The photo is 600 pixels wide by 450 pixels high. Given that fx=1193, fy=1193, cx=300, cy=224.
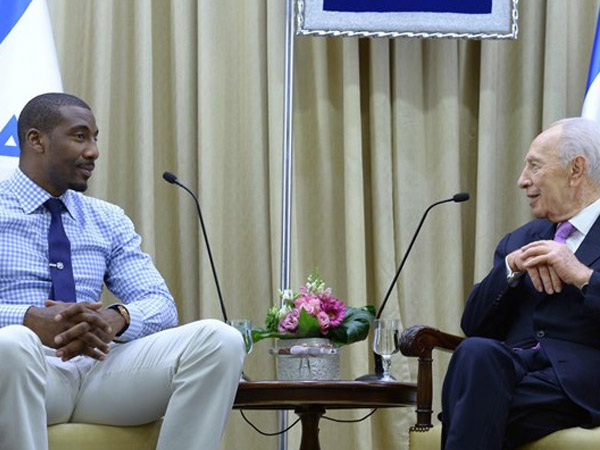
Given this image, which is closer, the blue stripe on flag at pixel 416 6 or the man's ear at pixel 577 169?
the man's ear at pixel 577 169

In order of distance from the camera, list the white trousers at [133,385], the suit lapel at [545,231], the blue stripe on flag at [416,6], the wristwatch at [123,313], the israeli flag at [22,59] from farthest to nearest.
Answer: the blue stripe on flag at [416,6], the israeli flag at [22,59], the suit lapel at [545,231], the wristwatch at [123,313], the white trousers at [133,385]

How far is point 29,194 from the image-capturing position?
3320 millimetres

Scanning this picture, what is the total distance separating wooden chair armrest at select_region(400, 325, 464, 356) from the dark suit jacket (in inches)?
5.7

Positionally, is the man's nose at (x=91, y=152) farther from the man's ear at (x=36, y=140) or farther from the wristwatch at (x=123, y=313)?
the wristwatch at (x=123, y=313)

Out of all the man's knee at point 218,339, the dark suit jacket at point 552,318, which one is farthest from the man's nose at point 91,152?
the dark suit jacket at point 552,318

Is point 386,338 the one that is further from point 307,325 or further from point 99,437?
point 99,437

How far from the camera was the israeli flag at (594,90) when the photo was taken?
4.16 metres

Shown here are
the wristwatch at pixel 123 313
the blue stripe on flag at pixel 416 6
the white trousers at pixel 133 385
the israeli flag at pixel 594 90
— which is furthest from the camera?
the blue stripe on flag at pixel 416 6

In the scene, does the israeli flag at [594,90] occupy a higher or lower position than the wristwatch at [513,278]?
higher

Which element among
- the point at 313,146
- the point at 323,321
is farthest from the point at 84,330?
the point at 313,146

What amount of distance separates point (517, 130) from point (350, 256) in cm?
85

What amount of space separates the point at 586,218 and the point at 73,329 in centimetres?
Answer: 139

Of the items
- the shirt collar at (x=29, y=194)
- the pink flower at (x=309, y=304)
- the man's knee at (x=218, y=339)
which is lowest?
the pink flower at (x=309, y=304)

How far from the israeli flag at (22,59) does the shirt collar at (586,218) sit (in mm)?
1763
